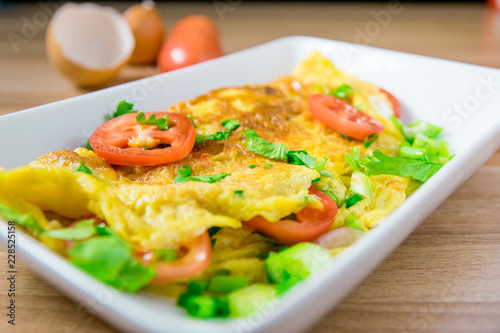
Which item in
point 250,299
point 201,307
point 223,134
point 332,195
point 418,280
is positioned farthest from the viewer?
point 223,134

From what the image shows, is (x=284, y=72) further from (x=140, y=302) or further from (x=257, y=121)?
(x=140, y=302)

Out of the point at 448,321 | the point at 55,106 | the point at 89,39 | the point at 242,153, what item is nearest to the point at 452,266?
the point at 448,321

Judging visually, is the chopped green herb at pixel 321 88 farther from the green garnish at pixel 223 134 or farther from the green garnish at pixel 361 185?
the green garnish at pixel 361 185

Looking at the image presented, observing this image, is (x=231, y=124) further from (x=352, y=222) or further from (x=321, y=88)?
(x=352, y=222)

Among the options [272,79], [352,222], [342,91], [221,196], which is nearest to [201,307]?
[221,196]

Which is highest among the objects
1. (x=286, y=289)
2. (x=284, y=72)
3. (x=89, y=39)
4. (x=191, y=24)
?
(x=286, y=289)

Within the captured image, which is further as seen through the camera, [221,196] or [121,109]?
[121,109]
